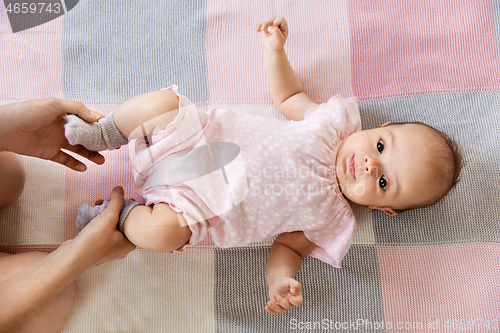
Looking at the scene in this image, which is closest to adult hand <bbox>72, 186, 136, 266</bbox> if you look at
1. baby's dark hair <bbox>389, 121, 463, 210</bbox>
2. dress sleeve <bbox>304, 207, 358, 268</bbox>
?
dress sleeve <bbox>304, 207, 358, 268</bbox>

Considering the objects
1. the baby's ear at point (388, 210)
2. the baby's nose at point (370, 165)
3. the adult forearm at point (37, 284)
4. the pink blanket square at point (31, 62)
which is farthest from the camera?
the pink blanket square at point (31, 62)

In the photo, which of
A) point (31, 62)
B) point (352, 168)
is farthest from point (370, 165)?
point (31, 62)

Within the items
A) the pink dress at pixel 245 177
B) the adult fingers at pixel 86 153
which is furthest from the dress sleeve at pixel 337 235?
the adult fingers at pixel 86 153

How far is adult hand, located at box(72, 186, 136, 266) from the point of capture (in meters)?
0.86

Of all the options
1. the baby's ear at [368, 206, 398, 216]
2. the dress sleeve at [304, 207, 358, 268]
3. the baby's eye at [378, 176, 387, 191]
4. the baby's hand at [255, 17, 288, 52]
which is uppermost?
the baby's hand at [255, 17, 288, 52]

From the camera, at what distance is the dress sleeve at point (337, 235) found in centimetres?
98

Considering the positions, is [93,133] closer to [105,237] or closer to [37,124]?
[37,124]

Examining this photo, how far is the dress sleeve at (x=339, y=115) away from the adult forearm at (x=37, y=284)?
0.70 meters

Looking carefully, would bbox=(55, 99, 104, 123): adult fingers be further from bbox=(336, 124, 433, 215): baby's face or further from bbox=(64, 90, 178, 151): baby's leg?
bbox=(336, 124, 433, 215): baby's face

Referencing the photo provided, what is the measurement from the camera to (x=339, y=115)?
1.00m

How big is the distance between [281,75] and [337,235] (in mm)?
488

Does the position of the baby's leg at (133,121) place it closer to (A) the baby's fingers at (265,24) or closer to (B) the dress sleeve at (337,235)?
(A) the baby's fingers at (265,24)

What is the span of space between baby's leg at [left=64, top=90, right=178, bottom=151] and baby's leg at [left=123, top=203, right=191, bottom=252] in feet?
0.63

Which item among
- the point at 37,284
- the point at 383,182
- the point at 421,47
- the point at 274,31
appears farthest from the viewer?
the point at 421,47
